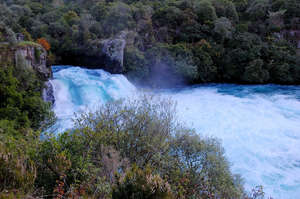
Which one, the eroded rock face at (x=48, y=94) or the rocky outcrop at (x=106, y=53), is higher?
the rocky outcrop at (x=106, y=53)

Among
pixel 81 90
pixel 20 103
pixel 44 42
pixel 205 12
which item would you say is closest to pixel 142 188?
pixel 20 103

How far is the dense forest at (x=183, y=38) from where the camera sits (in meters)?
25.3

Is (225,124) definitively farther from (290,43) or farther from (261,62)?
(290,43)

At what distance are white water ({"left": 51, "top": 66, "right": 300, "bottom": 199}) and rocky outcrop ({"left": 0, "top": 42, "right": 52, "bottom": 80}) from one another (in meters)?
2.68

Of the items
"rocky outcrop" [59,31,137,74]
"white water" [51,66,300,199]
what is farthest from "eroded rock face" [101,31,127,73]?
"white water" [51,66,300,199]

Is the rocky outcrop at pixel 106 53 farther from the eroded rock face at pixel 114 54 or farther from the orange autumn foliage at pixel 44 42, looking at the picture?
the orange autumn foliage at pixel 44 42

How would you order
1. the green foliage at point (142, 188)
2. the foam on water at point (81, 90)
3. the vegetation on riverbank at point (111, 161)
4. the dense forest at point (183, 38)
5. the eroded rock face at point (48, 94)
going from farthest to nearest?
the dense forest at point (183, 38) → the foam on water at point (81, 90) → the eroded rock face at point (48, 94) → the vegetation on riverbank at point (111, 161) → the green foliage at point (142, 188)

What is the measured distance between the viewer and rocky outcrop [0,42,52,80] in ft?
44.1

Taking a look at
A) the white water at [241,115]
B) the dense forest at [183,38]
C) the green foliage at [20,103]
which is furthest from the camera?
the dense forest at [183,38]

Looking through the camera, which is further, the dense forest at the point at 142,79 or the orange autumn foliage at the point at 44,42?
the orange autumn foliage at the point at 44,42

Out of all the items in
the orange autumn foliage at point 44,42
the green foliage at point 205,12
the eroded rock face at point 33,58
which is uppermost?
the green foliage at point 205,12

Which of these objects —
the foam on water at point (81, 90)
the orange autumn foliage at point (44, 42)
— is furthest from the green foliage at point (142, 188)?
the orange autumn foliage at point (44, 42)

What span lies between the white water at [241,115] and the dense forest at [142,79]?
172 cm

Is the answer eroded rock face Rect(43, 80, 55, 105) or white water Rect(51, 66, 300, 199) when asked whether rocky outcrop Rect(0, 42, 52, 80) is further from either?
white water Rect(51, 66, 300, 199)
